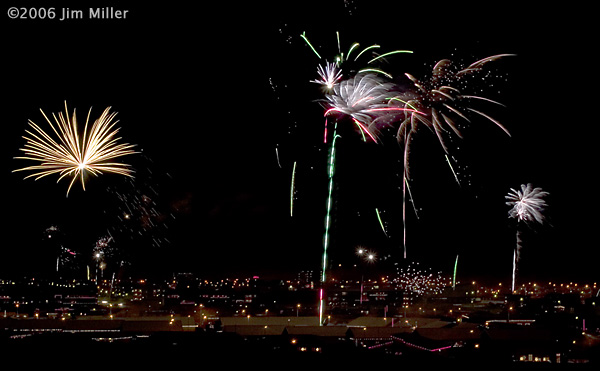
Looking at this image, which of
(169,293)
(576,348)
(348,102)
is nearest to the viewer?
(348,102)

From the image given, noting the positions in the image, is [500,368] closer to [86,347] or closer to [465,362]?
[465,362]

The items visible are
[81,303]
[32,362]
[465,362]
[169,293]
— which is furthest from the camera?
[169,293]

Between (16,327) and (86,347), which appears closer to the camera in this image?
(86,347)

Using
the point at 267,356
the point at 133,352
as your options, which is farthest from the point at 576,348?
the point at 133,352

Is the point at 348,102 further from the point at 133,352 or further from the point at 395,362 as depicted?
the point at 133,352

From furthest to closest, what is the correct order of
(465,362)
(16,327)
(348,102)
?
(16,327)
(348,102)
(465,362)

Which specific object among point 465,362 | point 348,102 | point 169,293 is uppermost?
point 348,102

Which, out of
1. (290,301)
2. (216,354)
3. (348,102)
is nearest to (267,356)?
(216,354)

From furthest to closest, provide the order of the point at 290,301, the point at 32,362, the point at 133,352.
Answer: the point at 290,301, the point at 133,352, the point at 32,362

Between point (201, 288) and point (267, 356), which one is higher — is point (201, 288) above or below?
below
